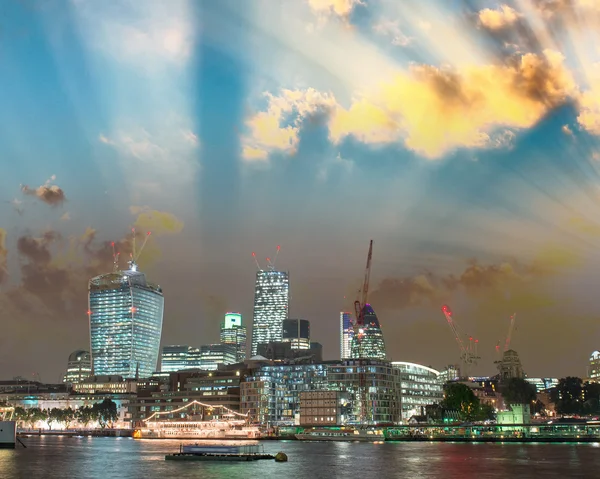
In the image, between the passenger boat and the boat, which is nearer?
the boat

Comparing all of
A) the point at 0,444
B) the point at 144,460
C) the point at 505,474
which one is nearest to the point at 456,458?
the point at 505,474

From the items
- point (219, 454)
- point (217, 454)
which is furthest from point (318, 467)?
point (217, 454)

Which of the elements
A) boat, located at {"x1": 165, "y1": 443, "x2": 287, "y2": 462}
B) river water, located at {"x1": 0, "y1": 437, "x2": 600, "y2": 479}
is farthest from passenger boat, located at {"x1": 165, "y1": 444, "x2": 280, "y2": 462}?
river water, located at {"x1": 0, "y1": 437, "x2": 600, "y2": 479}

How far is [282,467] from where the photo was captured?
400 feet

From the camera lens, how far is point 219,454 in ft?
475

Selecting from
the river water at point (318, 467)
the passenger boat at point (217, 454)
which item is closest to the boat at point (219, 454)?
the passenger boat at point (217, 454)

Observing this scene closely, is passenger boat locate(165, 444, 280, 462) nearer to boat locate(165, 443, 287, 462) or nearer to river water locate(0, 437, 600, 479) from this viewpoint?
boat locate(165, 443, 287, 462)

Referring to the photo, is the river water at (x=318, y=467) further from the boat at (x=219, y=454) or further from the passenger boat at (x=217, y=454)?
the passenger boat at (x=217, y=454)

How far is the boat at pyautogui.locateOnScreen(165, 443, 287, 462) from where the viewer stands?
13862 centimetres

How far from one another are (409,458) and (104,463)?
58087 millimetres

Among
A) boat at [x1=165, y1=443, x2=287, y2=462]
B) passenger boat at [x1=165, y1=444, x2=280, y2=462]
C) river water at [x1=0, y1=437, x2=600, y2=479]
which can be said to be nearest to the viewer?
river water at [x1=0, y1=437, x2=600, y2=479]

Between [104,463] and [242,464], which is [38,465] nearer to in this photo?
[104,463]

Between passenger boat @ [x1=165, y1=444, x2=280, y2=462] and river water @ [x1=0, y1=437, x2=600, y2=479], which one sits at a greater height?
passenger boat @ [x1=165, y1=444, x2=280, y2=462]

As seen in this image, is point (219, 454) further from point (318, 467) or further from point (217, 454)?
point (318, 467)
